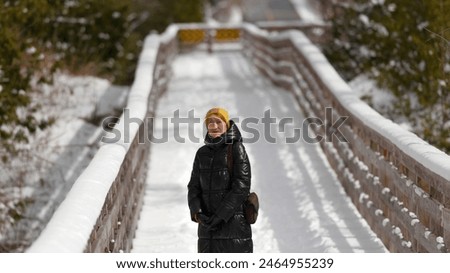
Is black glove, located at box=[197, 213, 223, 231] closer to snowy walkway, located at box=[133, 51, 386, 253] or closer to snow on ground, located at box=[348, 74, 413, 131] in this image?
snowy walkway, located at box=[133, 51, 386, 253]

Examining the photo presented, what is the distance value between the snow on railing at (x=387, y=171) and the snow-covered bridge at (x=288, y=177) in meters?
0.01

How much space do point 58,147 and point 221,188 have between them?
9307 millimetres

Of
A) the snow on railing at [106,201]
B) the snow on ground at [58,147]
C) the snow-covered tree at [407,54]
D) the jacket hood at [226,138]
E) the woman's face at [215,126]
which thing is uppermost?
the woman's face at [215,126]

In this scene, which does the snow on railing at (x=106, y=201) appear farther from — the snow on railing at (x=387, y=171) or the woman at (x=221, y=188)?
the snow on railing at (x=387, y=171)

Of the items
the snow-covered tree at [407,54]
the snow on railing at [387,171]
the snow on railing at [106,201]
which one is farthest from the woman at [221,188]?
the snow-covered tree at [407,54]

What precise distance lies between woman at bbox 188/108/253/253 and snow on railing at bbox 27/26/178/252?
675mm

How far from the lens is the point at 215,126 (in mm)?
6332

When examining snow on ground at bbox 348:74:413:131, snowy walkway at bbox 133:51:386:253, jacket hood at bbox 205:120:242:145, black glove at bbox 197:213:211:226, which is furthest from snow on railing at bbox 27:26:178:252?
snow on ground at bbox 348:74:413:131

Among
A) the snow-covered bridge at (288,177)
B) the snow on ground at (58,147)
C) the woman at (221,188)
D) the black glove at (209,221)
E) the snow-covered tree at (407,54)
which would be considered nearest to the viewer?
the woman at (221,188)

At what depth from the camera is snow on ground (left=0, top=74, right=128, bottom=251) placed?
13961mm

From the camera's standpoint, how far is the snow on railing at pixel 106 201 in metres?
5.22

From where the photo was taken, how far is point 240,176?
6.45m
